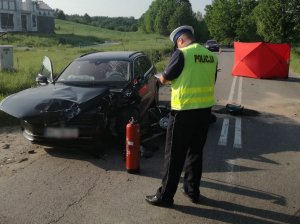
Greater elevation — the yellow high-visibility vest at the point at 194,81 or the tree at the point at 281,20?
the tree at the point at 281,20

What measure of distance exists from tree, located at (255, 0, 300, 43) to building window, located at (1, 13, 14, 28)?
45.4m

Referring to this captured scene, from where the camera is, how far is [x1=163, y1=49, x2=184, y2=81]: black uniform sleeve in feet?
15.0

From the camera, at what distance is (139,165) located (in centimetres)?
622

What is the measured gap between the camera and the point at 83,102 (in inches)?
258

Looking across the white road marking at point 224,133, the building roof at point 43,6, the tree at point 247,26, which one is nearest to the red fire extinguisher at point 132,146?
the white road marking at point 224,133

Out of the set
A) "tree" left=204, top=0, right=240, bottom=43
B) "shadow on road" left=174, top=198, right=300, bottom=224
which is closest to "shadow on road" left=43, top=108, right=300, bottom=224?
"shadow on road" left=174, top=198, right=300, bottom=224

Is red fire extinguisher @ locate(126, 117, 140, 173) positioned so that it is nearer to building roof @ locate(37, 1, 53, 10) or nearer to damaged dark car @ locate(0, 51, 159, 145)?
damaged dark car @ locate(0, 51, 159, 145)

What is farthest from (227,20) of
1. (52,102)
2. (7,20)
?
(52,102)

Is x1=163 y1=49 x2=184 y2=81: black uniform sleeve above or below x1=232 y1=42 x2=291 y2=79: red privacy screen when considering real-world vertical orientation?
above

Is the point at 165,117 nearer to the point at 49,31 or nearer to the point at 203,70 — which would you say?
the point at 203,70

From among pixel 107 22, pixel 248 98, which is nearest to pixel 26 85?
pixel 248 98

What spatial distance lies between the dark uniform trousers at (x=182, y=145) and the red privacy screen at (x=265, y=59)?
51.3ft

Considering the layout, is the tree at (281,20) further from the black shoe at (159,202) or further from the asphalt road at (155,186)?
the black shoe at (159,202)

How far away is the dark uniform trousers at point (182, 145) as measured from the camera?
479 cm
